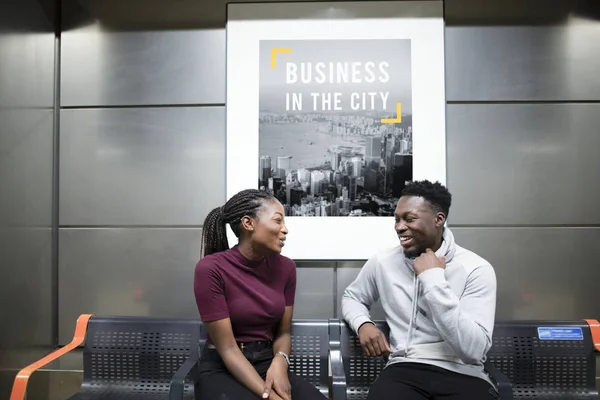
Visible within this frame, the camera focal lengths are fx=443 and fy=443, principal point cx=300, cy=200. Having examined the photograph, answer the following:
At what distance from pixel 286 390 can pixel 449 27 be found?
105 inches

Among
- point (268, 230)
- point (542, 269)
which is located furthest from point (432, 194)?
point (542, 269)

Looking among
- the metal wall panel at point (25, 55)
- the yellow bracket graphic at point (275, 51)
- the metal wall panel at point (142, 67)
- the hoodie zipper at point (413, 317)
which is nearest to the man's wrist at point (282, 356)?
the hoodie zipper at point (413, 317)

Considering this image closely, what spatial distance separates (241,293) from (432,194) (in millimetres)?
1059

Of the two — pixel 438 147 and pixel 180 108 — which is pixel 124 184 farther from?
pixel 438 147

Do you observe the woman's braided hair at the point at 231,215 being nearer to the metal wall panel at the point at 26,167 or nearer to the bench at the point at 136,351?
the bench at the point at 136,351

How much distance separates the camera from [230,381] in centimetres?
200

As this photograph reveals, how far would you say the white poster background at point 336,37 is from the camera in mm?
3111

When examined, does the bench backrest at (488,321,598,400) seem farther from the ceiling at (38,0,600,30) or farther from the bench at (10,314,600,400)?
the ceiling at (38,0,600,30)

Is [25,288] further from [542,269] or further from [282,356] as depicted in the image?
[542,269]

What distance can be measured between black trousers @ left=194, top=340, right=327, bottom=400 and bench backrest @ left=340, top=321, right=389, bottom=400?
427mm

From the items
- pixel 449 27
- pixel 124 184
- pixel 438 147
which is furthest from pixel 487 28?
pixel 124 184

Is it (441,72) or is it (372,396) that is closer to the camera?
(372,396)

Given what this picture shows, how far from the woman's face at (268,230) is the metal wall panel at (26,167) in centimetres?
174

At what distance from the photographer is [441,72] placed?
123 inches
